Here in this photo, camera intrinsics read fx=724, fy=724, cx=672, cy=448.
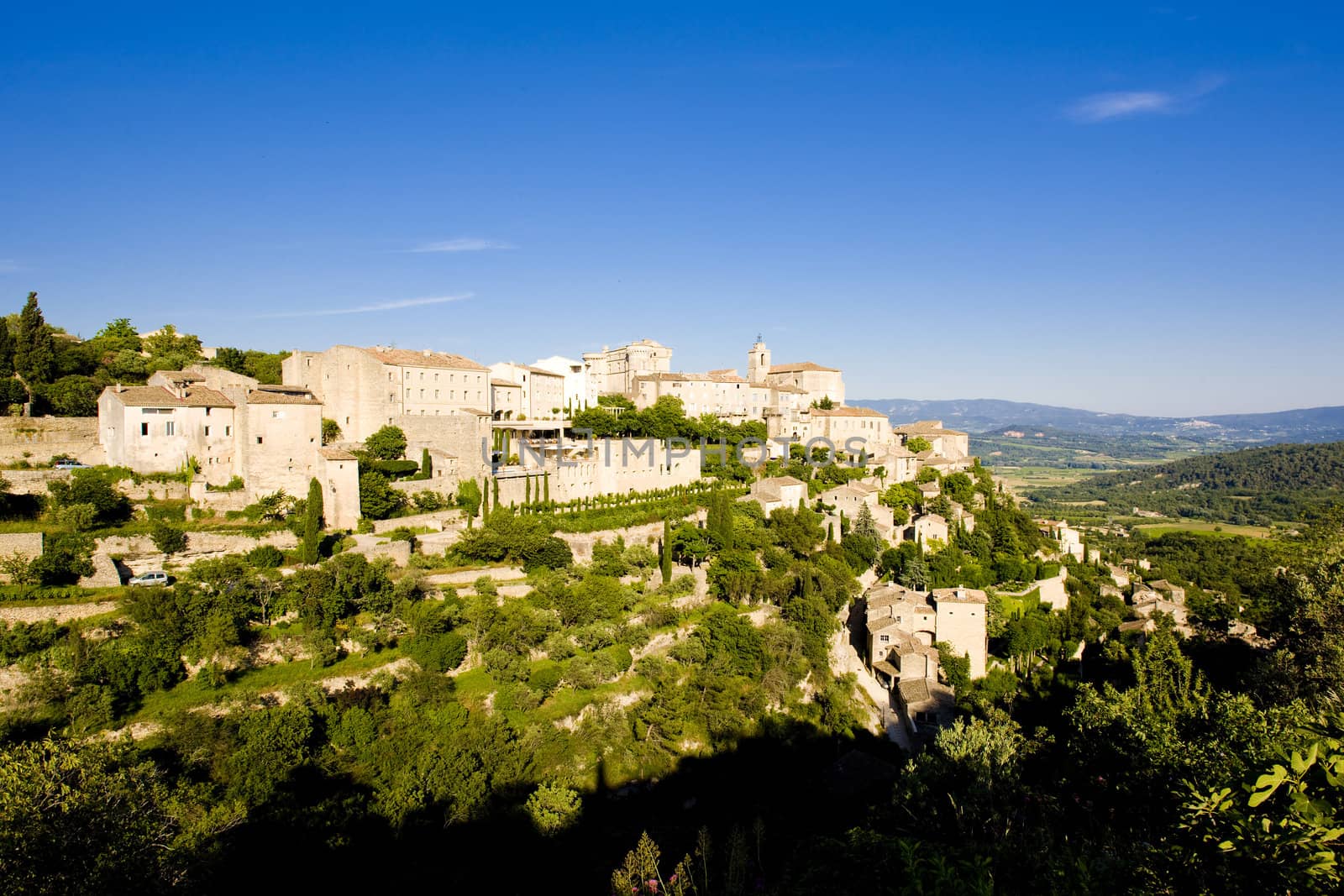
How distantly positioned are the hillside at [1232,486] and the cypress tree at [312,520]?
10136 cm

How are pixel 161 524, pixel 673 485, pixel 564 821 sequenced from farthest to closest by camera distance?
pixel 673 485
pixel 161 524
pixel 564 821

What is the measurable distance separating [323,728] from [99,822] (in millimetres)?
7175

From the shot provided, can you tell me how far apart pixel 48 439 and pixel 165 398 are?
3.76 m

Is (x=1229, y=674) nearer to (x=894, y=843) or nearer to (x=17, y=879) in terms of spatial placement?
(x=894, y=843)

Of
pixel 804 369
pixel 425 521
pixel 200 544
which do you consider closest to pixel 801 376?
pixel 804 369

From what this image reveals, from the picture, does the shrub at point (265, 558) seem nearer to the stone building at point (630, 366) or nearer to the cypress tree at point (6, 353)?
the cypress tree at point (6, 353)

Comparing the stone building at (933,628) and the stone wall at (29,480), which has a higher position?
the stone wall at (29,480)

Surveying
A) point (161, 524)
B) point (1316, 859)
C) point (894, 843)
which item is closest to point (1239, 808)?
point (1316, 859)

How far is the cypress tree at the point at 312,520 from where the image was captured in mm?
21859

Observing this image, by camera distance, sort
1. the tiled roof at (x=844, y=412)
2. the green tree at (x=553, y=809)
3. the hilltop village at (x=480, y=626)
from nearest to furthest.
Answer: the hilltop village at (x=480, y=626) < the green tree at (x=553, y=809) < the tiled roof at (x=844, y=412)

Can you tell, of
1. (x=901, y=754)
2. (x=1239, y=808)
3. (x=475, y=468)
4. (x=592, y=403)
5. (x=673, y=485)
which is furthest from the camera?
(x=592, y=403)

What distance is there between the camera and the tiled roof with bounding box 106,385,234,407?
23.6 metres

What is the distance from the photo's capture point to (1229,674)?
24.9m

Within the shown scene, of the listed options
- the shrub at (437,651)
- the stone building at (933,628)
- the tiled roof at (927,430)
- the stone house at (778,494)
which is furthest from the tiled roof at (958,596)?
the tiled roof at (927,430)
